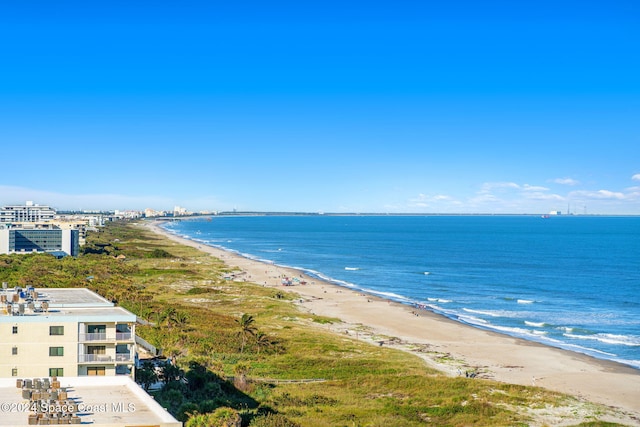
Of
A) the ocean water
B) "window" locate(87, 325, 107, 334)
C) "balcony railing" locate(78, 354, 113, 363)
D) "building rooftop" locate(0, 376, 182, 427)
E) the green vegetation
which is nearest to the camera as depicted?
"building rooftop" locate(0, 376, 182, 427)

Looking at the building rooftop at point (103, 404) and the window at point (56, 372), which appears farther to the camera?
the window at point (56, 372)

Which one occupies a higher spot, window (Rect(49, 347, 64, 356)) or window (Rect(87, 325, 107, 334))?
window (Rect(87, 325, 107, 334))

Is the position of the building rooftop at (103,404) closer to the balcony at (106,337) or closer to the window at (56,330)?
the window at (56,330)

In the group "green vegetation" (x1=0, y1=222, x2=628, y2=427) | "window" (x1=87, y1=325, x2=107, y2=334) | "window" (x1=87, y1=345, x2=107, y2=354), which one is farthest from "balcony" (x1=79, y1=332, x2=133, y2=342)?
"green vegetation" (x1=0, y1=222, x2=628, y2=427)

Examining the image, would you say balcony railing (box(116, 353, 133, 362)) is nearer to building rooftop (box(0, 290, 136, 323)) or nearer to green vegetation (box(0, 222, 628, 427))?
building rooftop (box(0, 290, 136, 323))

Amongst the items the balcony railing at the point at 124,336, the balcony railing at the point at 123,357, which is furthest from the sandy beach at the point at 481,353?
the balcony railing at the point at 124,336

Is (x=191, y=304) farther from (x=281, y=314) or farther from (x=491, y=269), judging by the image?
(x=491, y=269)

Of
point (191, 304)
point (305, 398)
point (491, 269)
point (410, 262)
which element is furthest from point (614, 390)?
point (410, 262)

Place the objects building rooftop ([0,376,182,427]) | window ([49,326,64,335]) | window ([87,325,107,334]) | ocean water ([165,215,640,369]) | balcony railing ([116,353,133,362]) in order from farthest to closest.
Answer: ocean water ([165,215,640,369])
balcony railing ([116,353,133,362])
window ([87,325,107,334])
window ([49,326,64,335])
building rooftop ([0,376,182,427])
